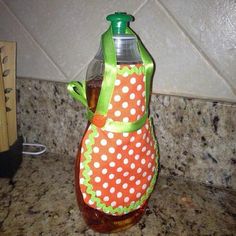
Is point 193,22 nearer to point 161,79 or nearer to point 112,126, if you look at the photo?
point 161,79

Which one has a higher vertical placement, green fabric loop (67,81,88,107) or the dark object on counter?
green fabric loop (67,81,88,107)

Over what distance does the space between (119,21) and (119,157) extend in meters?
0.17

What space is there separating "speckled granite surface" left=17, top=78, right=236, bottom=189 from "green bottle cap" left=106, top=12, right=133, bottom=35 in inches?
5.9

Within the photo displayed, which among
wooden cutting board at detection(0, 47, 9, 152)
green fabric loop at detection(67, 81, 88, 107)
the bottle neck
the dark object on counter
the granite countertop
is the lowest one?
the granite countertop

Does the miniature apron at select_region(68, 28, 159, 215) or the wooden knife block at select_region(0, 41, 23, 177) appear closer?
the miniature apron at select_region(68, 28, 159, 215)

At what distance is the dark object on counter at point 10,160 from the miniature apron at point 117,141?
0.19m

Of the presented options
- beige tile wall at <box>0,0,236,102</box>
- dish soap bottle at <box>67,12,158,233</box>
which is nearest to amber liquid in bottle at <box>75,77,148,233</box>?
dish soap bottle at <box>67,12,158,233</box>

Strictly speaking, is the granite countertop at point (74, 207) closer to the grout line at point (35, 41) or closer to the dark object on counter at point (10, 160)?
the dark object on counter at point (10, 160)

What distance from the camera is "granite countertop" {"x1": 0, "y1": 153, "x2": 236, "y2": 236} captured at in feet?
1.17

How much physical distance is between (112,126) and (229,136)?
22 centimetres

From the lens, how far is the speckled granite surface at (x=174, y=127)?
41cm

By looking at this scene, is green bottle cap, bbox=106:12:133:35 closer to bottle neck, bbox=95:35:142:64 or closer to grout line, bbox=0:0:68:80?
bottle neck, bbox=95:35:142:64

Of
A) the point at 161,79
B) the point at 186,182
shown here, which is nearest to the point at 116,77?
the point at 161,79

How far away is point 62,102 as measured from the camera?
48 centimetres
